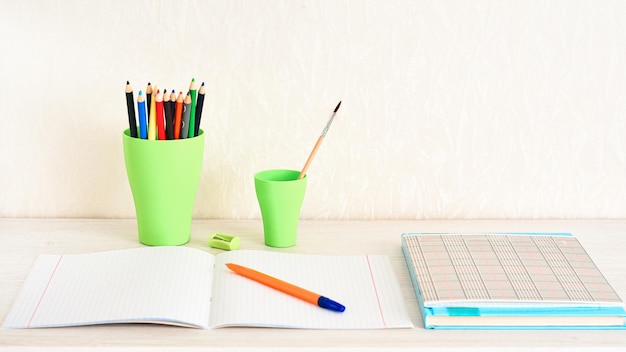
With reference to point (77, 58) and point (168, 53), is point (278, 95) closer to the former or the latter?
point (168, 53)

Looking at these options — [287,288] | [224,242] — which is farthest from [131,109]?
[287,288]

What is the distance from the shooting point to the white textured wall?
1.09 meters

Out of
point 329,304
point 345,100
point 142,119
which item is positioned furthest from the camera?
point 345,100

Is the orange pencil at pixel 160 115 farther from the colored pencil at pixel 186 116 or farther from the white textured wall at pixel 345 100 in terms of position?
the white textured wall at pixel 345 100

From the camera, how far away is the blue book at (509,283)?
2.68ft

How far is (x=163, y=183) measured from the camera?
990mm

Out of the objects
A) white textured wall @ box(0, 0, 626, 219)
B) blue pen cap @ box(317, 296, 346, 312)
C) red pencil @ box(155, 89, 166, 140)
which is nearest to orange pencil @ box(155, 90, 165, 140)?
red pencil @ box(155, 89, 166, 140)

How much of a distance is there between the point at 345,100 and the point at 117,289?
49 cm

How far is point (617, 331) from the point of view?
0.81 m

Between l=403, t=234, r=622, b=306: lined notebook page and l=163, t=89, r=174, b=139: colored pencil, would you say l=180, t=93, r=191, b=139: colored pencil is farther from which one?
l=403, t=234, r=622, b=306: lined notebook page

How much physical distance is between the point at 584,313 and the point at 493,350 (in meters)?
0.14

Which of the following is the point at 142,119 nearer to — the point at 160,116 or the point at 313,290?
the point at 160,116

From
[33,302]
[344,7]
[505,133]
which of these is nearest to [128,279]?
[33,302]

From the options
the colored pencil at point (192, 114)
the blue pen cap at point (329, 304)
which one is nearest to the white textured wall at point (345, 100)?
the colored pencil at point (192, 114)
